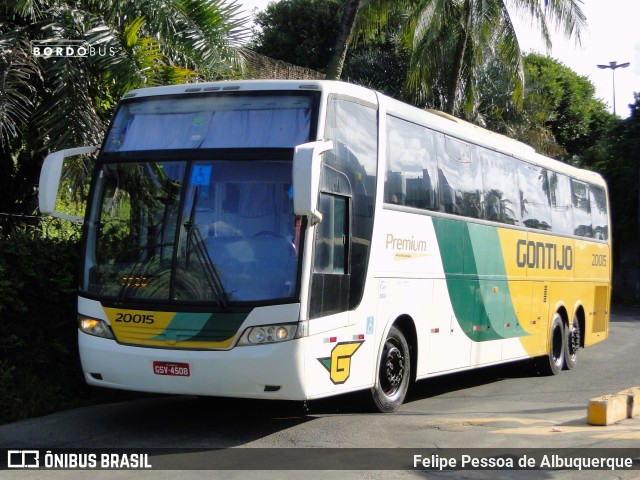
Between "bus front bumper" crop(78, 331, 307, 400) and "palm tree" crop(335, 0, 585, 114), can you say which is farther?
"palm tree" crop(335, 0, 585, 114)

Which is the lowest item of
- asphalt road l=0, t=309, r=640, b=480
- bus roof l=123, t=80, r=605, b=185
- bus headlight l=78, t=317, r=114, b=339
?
asphalt road l=0, t=309, r=640, b=480

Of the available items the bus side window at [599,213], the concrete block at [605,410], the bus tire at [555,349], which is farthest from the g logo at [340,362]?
the bus side window at [599,213]

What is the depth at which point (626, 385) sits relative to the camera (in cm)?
1437

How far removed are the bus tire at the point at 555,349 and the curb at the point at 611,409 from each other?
591 cm

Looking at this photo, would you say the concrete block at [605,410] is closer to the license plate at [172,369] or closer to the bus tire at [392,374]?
the bus tire at [392,374]

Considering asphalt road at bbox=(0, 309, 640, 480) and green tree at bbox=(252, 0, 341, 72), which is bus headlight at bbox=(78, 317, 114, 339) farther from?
green tree at bbox=(252, 0, 341, 72)

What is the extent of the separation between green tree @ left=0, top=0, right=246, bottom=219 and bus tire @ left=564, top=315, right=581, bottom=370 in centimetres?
779

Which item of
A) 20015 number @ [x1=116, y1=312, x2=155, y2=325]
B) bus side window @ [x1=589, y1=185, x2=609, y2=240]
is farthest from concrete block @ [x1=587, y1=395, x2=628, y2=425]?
bus side window @ [x1=589, y1=185, x2=609, y2=240]

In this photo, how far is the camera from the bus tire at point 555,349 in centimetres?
1608

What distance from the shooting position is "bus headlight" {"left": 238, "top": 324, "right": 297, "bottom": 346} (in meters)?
8.50

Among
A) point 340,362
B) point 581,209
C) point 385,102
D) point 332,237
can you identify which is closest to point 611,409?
point 340,362

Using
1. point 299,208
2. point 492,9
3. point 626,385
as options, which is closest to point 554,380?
point 626,385

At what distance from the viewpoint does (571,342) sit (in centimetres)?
1722

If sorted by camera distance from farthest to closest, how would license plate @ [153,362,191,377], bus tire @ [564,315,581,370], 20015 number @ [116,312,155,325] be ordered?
bus tire @ [564,315,581,370] < 20015 number @ [116,312,155,325] < license plate @ [153,362,191,377]
